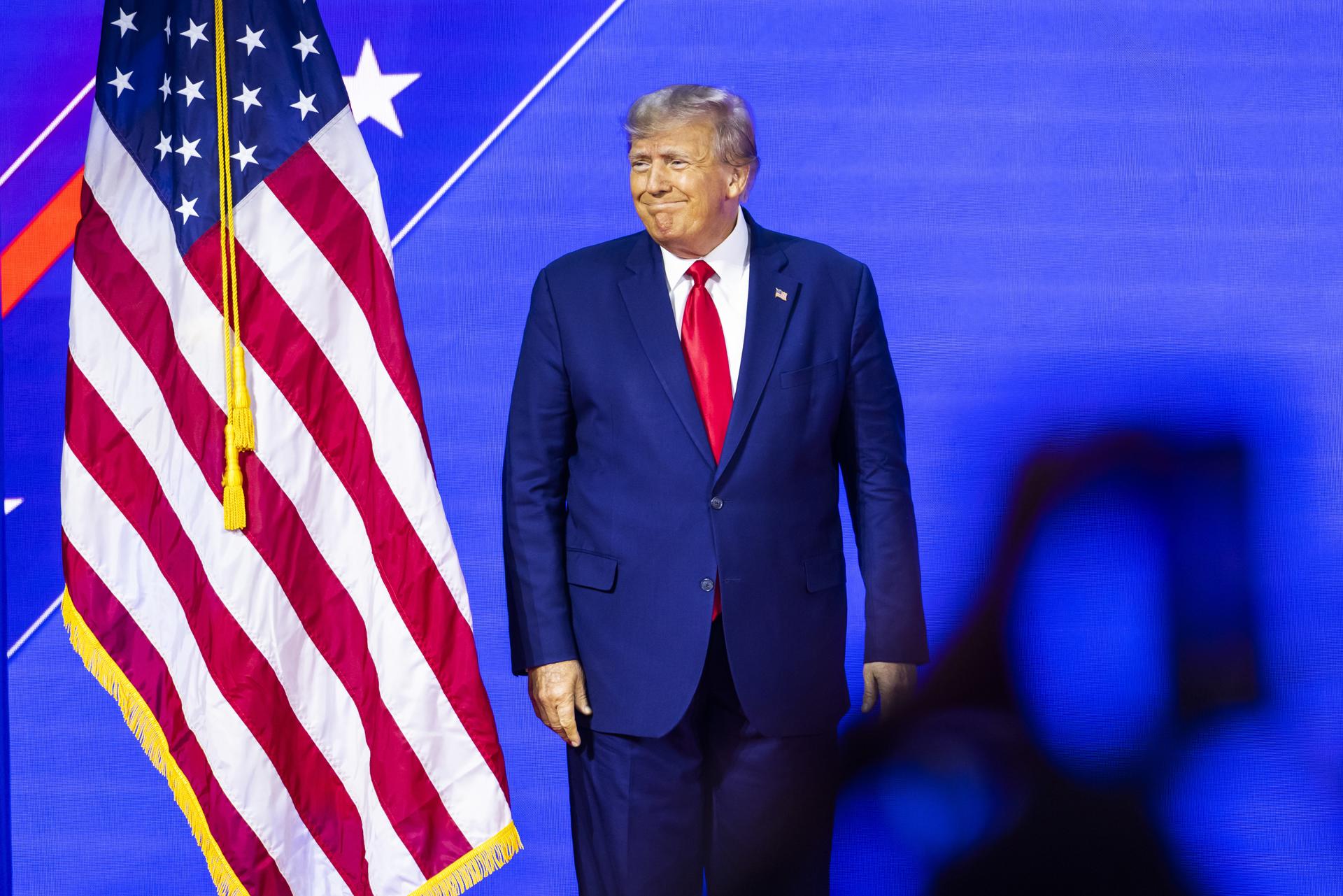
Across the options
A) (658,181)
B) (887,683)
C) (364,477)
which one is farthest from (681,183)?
(887,683)

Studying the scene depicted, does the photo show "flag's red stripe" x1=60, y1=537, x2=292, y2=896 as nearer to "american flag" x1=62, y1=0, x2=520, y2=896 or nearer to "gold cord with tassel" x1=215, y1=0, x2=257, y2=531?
"american flag" x1=62, y1=0, x2=520, y2=896

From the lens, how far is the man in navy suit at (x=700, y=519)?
192cm

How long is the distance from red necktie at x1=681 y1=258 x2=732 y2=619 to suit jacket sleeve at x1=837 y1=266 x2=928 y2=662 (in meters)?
0.18

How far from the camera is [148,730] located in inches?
81.0

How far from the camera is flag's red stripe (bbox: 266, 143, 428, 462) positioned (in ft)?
6.77

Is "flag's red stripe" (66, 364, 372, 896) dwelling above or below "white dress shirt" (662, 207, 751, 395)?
below

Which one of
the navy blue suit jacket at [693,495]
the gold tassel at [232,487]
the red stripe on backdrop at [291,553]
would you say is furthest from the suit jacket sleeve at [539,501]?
the gold tassel at [232,487]

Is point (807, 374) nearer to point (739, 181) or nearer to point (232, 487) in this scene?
point (739, 181)

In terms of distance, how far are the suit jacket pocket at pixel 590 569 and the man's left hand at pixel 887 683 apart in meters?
0.38

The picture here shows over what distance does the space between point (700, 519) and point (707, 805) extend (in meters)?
0.44

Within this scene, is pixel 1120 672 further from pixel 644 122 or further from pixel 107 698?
pixel 107 698

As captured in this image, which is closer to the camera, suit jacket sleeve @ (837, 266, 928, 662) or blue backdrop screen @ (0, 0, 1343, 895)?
suit jacket sleeve @ (837, 266, 928, 662)

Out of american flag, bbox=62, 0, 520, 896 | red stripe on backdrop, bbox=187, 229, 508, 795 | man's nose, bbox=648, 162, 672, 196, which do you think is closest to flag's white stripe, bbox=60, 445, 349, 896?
american flag, bbox=62, 0, 520, 896

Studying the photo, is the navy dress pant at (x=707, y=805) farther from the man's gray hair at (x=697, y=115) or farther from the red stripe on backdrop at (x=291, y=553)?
the man's gray hair at (x=697, y=115)
